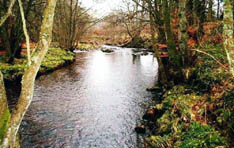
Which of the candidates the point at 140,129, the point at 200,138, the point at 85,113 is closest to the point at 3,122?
the point at 200,138

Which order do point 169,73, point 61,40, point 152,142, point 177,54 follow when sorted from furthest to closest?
point 61,40 → point 169,73 → point 177,54 → point 152,142

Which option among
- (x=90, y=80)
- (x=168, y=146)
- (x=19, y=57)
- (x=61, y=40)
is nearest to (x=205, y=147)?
(x=168, y=146)

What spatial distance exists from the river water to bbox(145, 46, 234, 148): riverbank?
0.95 metres

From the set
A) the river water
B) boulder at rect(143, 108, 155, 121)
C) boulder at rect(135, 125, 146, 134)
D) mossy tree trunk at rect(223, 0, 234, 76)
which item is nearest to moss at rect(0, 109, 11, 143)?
the river water

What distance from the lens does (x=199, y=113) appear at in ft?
19.7

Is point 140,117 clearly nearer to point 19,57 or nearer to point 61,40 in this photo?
point 19,57

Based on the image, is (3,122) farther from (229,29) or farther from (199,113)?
(199,113)

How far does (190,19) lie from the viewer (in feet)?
45.4

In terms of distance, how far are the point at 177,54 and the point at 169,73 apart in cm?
158

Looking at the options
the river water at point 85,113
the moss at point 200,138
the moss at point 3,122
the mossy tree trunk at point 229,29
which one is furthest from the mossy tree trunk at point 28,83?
the moss at point 200,138

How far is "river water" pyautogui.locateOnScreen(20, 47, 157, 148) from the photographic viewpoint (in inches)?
249

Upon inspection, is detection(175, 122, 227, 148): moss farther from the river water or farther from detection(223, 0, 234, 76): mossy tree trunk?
detection(223, 0, 234, 76): mossy tree trunk

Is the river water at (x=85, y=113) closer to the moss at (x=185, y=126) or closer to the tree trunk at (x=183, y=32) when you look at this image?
the moss at (x=185, y=126)

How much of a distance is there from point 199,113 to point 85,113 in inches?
187
